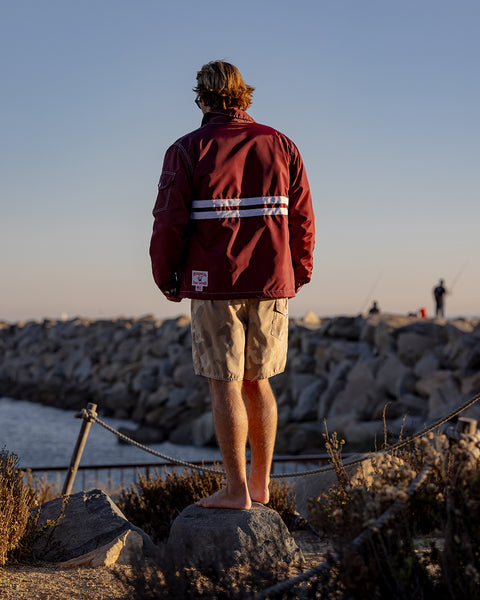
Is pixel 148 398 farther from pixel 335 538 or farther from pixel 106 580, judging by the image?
pixel 335 538

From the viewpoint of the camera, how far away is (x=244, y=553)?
3.53 m

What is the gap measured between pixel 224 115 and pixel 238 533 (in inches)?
93.3

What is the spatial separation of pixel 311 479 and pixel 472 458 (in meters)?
3.44

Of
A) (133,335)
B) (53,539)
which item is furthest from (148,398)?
(53,539)

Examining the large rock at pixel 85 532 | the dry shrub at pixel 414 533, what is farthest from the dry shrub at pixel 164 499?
the dry shrub at pixel 414 533

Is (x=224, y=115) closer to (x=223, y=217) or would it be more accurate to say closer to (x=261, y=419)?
(x=223, y=217)

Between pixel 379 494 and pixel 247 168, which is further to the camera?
pixel 247 168

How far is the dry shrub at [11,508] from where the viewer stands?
3.84 meters

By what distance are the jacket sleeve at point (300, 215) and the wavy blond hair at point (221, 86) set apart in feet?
1.42

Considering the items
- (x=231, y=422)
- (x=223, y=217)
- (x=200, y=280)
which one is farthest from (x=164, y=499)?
(x=223, y=217)

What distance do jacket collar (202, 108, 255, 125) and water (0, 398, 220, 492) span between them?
9048 mm

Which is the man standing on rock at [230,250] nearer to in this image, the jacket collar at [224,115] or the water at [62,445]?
the jacket collar at [224,115]

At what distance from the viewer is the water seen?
48.5ft

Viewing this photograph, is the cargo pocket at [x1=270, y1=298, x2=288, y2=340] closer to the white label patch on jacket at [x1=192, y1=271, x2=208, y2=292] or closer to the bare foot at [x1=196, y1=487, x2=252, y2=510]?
the white label patch on jacket at [x1=192, y1=271, x2=208, y2=292]
